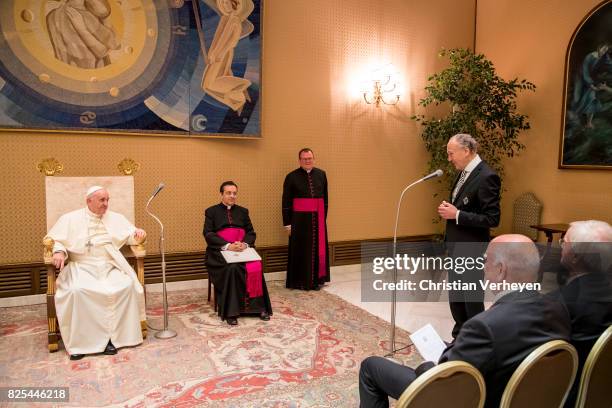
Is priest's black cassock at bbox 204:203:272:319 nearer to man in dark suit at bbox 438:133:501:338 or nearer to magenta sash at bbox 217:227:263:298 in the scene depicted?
magenta sash at bbox 217:227:263:298

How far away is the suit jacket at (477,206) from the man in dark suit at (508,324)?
1.42 m

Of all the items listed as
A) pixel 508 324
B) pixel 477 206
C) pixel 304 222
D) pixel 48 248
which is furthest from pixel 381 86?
pixel 508 324

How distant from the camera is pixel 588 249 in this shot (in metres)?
2.12

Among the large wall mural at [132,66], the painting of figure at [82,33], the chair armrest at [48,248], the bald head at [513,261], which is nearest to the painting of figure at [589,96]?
the large wall mural at [132,66]

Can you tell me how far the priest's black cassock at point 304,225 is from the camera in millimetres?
5609

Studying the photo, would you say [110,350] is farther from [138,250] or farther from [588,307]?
[588,307]

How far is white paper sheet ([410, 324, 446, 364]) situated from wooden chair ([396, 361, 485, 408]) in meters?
0.80

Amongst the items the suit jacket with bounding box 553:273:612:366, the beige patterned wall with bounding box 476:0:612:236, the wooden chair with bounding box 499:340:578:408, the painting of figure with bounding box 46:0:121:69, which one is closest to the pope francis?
the painting of figure with bounding box 46:0:121:69

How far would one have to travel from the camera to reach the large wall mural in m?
4.59

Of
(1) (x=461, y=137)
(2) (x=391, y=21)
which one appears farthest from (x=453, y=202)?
(2) (x=391, y=21)

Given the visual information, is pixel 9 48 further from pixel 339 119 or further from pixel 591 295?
pixel 591 295

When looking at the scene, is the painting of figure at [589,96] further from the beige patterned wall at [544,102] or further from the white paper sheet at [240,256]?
the white paper sheet at [240,256]

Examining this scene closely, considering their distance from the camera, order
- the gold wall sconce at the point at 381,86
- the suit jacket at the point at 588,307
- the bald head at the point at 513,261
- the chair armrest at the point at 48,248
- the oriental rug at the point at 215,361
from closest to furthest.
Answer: the bald head at the point at 513,261, the suit jacket at the point at 588,307, the oriental rug at the point at 215,361, the chair armrest at the point at 48,248, the gold wall sconce at the point at 381,86

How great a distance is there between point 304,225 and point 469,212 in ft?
7.97
